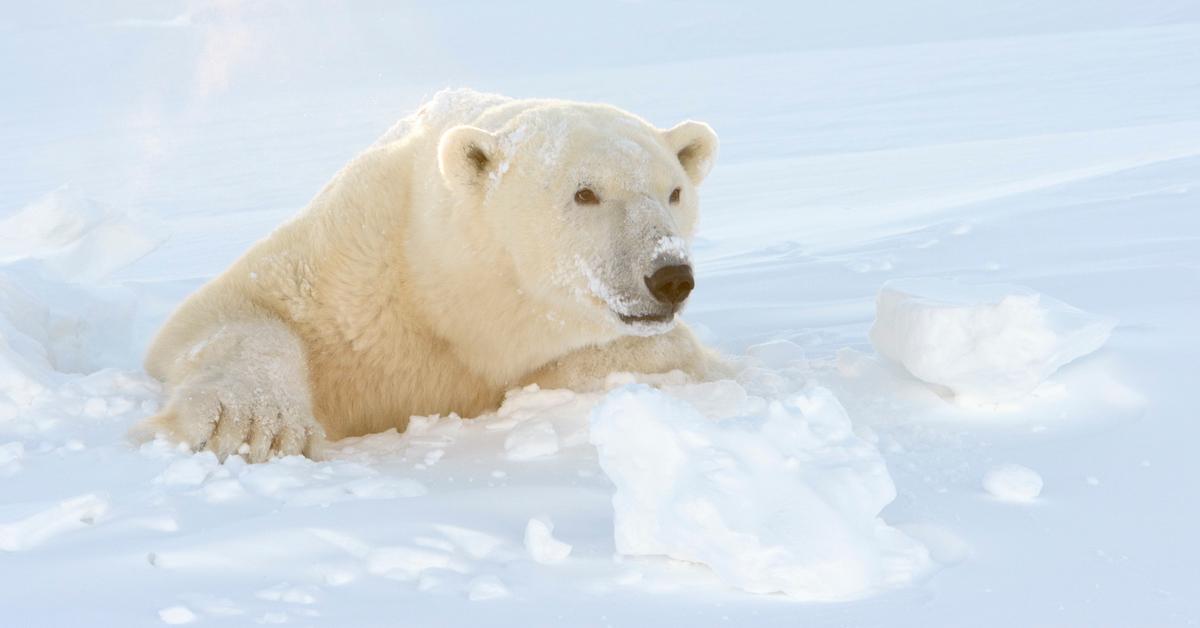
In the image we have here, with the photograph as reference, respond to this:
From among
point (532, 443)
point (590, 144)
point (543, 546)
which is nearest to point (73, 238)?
point (590, 144)

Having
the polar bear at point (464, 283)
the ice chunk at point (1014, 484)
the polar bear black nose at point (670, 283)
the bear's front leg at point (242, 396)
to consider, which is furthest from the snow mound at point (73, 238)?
the ice chunk at point (1014, 484)

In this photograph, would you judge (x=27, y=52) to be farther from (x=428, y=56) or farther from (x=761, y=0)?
(x=761, y=0)

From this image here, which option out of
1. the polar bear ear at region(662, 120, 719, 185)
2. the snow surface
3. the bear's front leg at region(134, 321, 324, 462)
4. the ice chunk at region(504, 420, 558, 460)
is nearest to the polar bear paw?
the bear's front leg at region(134, 321, 324, 462)

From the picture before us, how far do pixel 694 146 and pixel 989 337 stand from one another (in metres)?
1.22

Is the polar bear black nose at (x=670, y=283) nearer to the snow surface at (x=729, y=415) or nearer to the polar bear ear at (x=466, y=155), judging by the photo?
the snow surface at (x=729, y=415)

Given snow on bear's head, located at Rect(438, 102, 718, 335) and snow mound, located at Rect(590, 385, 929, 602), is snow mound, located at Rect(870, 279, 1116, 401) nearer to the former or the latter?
snow on bear's head, located at Rect(438, 102, 718, 335)

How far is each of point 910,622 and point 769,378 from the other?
1.77 metres

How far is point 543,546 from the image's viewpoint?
6.34ft

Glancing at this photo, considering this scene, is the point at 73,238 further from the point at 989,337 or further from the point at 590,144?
the point at 989,337

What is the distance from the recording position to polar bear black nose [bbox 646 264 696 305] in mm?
2975

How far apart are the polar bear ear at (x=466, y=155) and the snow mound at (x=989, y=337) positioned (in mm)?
1227

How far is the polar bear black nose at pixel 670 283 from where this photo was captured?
297 centimetres

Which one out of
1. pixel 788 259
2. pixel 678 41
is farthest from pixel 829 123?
pixel 678 41

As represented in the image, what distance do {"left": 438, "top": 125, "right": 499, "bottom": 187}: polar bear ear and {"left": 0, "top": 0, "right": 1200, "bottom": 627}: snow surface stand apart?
26.0 inches
